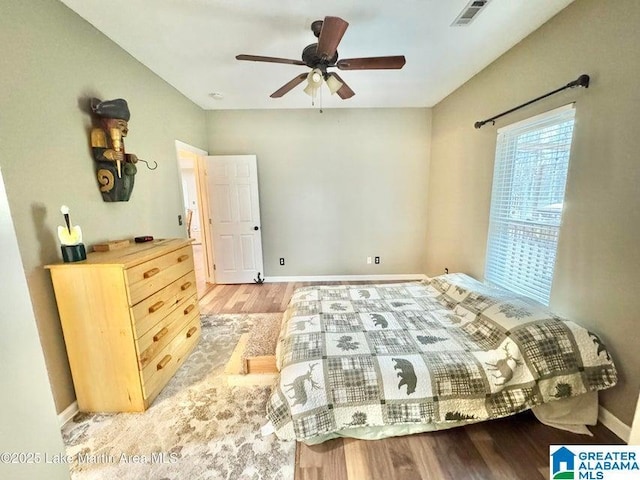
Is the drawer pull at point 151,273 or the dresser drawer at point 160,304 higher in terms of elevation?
the drawer pull at point 151,273

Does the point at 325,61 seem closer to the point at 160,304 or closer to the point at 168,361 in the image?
the point at 160,304

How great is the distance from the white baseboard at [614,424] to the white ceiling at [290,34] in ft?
8.52

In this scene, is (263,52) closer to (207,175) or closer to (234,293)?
(207,175)

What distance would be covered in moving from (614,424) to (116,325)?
118 inches

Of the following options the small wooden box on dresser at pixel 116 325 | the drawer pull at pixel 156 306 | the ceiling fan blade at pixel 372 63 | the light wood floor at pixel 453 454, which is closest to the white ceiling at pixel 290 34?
the ceiling fan blade at pixel 372 63

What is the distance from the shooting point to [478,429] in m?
1.51

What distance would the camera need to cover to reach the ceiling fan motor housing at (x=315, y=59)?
1.83m

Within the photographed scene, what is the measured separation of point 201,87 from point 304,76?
1599 mm

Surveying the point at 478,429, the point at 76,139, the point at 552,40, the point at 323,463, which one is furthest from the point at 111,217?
the point at 552,40

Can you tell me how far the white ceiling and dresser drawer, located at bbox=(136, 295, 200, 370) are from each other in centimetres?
215

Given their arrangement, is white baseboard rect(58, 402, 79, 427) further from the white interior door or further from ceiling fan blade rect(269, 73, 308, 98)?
ceiling fan blade rect(269, 73, 308, 98)

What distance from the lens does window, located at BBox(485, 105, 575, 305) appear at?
1.83 meters

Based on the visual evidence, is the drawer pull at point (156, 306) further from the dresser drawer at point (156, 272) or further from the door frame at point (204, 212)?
the door frame at point (204, 212)

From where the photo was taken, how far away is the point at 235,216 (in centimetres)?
384
